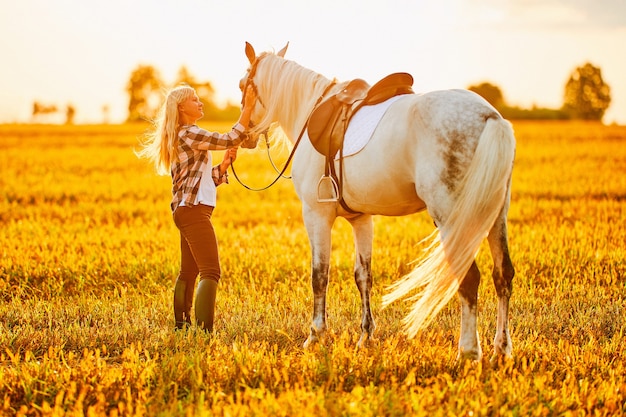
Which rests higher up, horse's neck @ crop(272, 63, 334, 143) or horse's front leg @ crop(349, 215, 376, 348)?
horse's neck @ crop(272, 63, 334, 143)

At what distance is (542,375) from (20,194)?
1388 cm

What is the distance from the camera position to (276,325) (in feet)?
19.7

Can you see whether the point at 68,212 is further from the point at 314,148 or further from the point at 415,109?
the point at 415,109

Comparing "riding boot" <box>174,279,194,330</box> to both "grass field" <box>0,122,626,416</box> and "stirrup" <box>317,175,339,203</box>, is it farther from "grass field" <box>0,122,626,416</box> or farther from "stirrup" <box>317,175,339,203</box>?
"stirrup" <box>317,175,339,203</box>

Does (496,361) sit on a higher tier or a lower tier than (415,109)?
lower

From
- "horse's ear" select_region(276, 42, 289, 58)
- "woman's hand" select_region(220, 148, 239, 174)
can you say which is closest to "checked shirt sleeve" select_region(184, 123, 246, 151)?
"woman's hand" select_region(220, 148, 239, 174)

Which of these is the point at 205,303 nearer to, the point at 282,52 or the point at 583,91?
the point at 282,52

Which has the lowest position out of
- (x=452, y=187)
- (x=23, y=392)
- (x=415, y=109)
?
(x=23, y=392)

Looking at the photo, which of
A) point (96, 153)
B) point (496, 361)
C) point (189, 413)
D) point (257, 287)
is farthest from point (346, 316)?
point (96, 153)

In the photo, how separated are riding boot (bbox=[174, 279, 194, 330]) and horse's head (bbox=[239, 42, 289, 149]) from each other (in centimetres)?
132

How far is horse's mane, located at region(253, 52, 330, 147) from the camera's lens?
606 centimetres

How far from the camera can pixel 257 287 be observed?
7.57 meters

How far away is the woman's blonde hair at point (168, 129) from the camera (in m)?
5.71

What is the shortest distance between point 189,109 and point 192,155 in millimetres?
403
